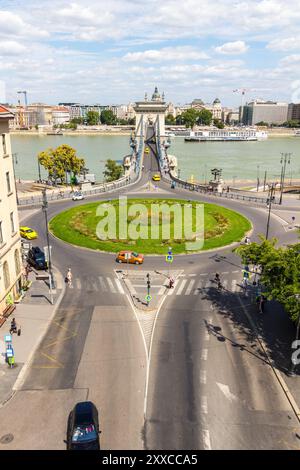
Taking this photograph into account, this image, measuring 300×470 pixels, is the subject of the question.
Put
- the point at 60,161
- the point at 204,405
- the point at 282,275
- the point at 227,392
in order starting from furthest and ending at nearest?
the point at 60,161 < the point at 282,275 < the point at 227,392 < the point at 204,405

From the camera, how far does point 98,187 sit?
73.7 m

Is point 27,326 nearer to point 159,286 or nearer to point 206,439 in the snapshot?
point 159,286

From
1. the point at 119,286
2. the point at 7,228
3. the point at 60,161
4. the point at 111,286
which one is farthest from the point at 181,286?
the point at 60,161

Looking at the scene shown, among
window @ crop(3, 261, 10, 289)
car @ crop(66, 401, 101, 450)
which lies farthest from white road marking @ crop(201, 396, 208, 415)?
window @ crop(3, 261, 10, 289)

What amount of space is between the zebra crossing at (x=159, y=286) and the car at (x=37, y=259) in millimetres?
4142

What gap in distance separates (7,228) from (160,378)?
15589mm

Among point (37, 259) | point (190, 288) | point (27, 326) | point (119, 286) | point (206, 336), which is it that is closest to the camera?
point (206, 336)

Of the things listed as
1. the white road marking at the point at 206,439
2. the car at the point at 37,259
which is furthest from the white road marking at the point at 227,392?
the car at the point at 37,259

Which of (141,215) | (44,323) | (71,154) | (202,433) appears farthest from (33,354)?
(71,154)

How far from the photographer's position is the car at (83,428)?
15.6 meters

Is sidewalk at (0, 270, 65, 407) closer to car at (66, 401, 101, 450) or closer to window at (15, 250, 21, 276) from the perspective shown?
window at (15, 250, 21, 276)

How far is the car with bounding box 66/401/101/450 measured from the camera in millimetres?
15562

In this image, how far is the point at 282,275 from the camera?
23.0 meters

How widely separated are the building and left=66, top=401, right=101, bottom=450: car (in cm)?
1215
